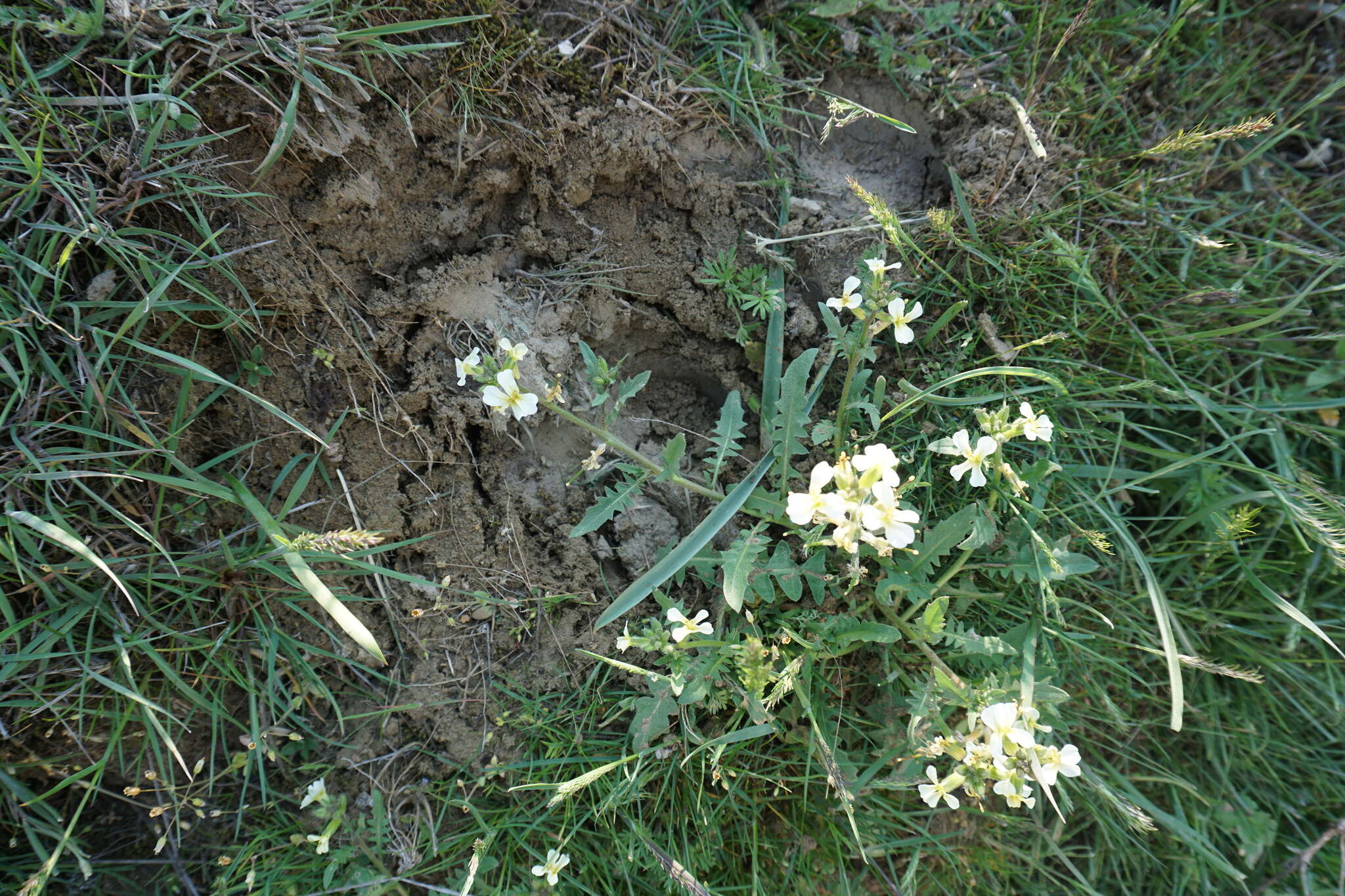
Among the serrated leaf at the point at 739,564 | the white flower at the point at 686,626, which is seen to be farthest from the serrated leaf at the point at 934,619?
the white flower at the point at 686,626

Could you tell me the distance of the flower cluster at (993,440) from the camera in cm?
176

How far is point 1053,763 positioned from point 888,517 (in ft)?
2.37

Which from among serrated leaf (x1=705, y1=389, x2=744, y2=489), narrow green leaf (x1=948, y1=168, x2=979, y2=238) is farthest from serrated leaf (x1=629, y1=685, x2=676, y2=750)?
narrow green leaf (x1=948, y1=168, x2=979, y2=238)

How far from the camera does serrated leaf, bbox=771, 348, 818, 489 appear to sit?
6.64 ft

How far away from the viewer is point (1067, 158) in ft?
7.86

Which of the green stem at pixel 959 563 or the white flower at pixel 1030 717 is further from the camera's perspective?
the green stem at pixel 959 563

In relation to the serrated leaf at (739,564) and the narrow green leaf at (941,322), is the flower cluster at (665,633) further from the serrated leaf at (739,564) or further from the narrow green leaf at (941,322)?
the narrow green leaf at (941,322)

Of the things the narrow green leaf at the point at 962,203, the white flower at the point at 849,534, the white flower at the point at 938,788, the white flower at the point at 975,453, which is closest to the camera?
the white flower at the point at 849,534

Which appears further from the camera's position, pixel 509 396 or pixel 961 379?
pixel 961 379

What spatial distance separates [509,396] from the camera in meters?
1.75

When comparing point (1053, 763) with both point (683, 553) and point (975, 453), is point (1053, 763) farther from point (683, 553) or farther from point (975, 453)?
point (683, 553)

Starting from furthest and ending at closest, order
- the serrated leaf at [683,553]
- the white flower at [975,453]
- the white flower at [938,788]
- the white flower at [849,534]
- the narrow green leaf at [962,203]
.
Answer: the narrow green leaf at [962,203], the serrated leaf at [683,553], the white flower at [975,453], the white flower at [938,788], the white flower at [849,534]

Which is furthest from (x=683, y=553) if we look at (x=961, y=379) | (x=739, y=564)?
(x=961, y=379)

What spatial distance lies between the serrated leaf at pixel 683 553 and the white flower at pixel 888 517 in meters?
0.51
